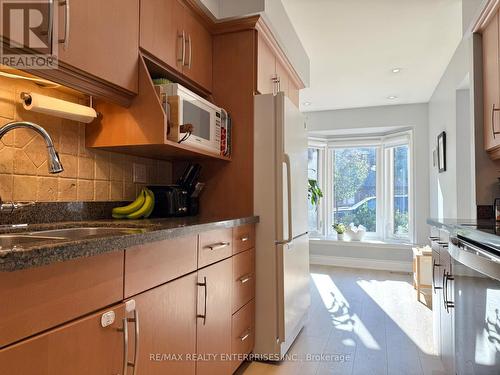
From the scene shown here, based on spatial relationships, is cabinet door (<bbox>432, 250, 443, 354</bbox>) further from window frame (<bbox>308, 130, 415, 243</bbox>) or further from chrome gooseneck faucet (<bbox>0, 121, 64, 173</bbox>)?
window frame (<bbox>308, 130, 415, 243</bbox>)

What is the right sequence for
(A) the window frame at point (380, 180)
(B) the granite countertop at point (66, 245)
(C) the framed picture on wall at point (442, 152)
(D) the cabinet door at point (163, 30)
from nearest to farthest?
1. (B) the granite countertop at point (66, 245)
2. (D) the cabinet door at point (163, 30)
3. (C) the framed picture on wall at point (442, 152)
4. (A) the window frame at point (380, 180)

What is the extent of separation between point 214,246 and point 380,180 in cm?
430

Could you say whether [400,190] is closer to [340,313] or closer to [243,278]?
[340,313]

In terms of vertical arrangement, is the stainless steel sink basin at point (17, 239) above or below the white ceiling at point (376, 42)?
below

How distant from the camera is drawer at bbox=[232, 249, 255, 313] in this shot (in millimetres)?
1855

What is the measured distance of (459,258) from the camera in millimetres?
1516

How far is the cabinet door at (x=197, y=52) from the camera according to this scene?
2.01 meters

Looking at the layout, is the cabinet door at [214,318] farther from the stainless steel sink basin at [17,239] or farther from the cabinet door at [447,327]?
the cabinet door at [447,327]

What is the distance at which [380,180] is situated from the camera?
5309 mm

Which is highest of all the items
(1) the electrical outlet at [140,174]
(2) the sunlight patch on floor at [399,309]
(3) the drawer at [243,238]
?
(1) the electrical outlet at [140,174]

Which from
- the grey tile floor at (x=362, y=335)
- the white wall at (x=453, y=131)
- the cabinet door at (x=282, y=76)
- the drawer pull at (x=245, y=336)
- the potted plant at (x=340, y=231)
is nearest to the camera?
the drawer pull at (x=245, y=336)

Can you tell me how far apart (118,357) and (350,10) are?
2.60 m

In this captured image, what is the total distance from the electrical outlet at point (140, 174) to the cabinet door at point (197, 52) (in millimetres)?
619

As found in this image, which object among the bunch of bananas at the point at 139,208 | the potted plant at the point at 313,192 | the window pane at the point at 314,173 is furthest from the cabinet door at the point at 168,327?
the window pane at the point at 314,173
